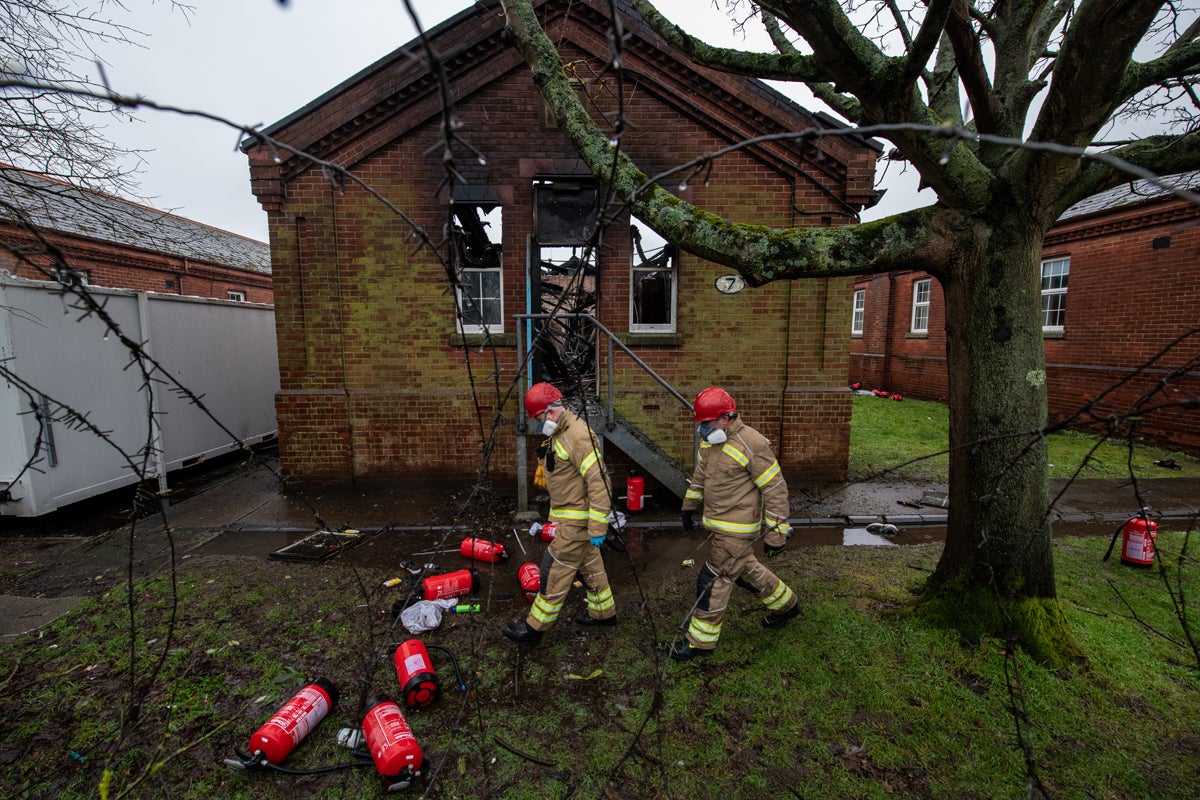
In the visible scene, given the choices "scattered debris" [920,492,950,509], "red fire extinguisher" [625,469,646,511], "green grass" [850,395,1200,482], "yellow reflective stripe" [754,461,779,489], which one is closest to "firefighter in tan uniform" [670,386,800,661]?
"yellow reflective stripe" [754,461,779,489]

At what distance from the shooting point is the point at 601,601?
4039mm

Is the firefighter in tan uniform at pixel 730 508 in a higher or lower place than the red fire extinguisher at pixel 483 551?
higher

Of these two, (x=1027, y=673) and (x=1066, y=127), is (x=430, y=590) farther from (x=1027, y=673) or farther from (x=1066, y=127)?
(x=1066, y=127)

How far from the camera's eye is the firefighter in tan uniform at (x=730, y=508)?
3.65m

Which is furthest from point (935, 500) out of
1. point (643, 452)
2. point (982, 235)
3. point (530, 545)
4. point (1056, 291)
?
point (1056, 291)

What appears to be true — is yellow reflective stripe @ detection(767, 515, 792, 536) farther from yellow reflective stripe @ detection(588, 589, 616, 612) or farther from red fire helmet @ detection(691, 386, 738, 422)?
yellow reflective stripe @ detection(588, 589, 616, 612)

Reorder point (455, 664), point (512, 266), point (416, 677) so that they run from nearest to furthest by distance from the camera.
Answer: point (416, 677)
point (455, 664)
point (512, 266)

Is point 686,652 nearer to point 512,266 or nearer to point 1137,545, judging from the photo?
point 1137,545

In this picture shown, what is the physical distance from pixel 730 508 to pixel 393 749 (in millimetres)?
2422

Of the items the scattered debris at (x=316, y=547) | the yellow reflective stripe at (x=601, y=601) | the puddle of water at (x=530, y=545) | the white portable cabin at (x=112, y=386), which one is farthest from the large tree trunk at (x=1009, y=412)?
the white portable cabin at (x=112, y=386)

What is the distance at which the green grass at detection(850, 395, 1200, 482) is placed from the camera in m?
8.22

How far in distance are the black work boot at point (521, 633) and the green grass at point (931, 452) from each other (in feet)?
16.0

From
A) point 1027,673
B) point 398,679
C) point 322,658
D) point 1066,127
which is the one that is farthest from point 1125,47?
point 322,658

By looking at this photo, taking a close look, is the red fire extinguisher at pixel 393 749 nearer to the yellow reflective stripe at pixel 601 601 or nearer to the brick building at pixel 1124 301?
the yellow reflective stripe at pixel 601 601
